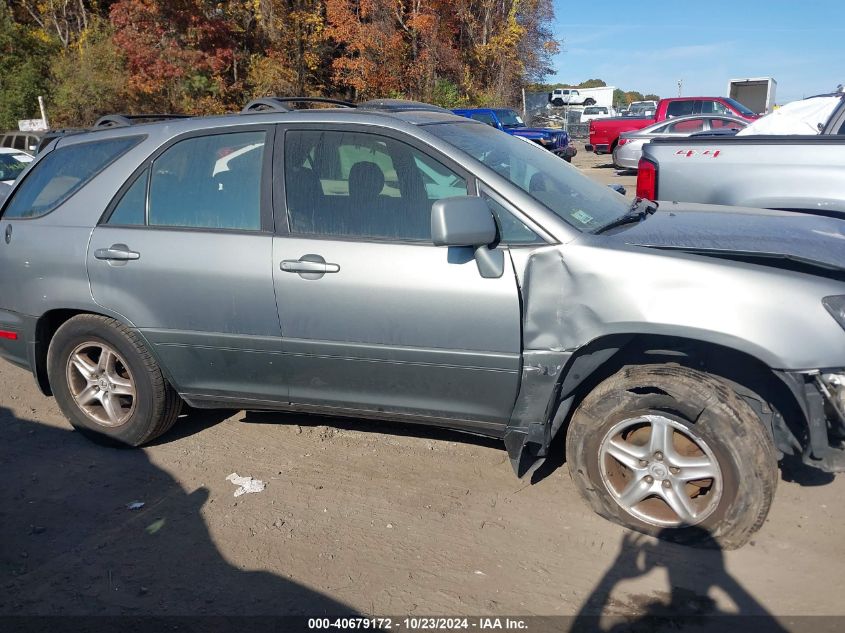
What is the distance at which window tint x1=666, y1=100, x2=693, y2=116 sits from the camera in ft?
73.7

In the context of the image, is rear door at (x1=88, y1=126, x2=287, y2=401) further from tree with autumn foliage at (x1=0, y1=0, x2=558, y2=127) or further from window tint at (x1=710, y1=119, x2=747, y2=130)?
tree with autumn foliage at (x1=0, y1=0, x2=558, y2=127)

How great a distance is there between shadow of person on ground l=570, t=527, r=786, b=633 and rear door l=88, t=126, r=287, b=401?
185 cm

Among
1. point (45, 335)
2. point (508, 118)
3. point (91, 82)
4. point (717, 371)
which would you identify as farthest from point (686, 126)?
point (91, 82)

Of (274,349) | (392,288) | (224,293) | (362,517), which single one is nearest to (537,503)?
(362,517)

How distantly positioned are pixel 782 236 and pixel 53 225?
3.83 m

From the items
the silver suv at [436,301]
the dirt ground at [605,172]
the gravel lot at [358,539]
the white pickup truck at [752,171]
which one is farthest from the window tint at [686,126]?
the gravel lot at [358,539]

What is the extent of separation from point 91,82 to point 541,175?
29.6 meters

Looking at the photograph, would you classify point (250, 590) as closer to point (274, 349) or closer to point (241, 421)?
point (274, 349)

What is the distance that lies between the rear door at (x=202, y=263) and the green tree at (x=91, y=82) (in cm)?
2738

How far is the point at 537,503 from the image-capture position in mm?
3688

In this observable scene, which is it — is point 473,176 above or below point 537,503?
above

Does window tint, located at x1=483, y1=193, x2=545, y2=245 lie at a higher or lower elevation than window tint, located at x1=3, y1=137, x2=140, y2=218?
lower

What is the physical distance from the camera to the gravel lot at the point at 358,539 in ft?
9.82

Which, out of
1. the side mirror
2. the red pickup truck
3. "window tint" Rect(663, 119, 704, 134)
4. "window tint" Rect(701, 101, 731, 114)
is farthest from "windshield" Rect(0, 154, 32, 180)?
"window tint" Rect(701, 101, 731, 114)
